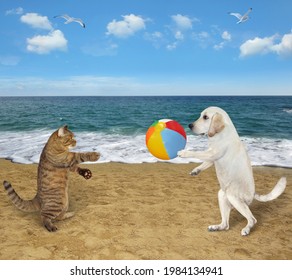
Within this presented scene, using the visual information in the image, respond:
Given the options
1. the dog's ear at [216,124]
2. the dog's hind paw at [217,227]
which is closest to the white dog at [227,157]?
the dog's ear at [216,124]

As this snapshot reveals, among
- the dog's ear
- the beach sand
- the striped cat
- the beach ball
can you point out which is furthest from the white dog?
the striped cat

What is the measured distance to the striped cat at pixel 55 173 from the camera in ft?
13.8

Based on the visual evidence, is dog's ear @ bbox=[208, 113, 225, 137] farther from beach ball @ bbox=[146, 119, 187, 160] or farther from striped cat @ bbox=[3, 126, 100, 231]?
striped cat @ bbox=[3, 126, 100, 231]

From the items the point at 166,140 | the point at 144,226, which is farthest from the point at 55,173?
the point at 166,140

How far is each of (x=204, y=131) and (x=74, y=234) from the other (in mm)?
2003

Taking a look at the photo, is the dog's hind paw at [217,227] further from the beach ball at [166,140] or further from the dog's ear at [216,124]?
the dog's ear at [216,124]

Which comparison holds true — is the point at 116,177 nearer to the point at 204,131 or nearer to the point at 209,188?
the point at 209,188

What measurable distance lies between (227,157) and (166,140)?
96 centimetres

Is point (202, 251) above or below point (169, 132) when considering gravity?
below

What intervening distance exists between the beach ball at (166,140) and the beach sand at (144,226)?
888 millimetres

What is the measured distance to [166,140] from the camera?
4527mm

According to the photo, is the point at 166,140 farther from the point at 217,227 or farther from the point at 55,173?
the point at 55,173

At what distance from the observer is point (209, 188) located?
6020mm

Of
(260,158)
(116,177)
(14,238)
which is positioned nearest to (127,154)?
(116,177)
